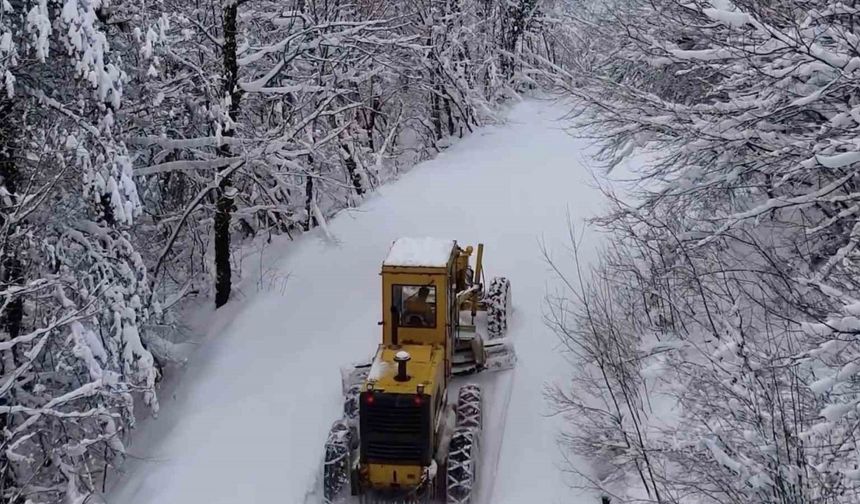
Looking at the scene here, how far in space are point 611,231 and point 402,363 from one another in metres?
3.83

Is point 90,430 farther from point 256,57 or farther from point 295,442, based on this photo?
point 256,57

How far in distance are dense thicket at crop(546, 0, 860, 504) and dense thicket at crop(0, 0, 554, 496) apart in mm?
5673

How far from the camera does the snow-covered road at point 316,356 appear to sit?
1091 centimetres

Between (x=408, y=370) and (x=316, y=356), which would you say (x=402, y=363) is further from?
(x=316, y=356)

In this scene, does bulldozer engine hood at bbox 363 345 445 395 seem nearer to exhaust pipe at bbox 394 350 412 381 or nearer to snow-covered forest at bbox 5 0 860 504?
exhaust pipe at bbox 394 350 412 381

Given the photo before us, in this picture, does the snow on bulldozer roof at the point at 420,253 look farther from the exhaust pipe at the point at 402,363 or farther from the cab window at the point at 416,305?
the exhaust pipe at the point at 402,363

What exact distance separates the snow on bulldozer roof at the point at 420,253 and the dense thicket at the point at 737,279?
197cm

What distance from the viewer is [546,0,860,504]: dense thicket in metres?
5.78

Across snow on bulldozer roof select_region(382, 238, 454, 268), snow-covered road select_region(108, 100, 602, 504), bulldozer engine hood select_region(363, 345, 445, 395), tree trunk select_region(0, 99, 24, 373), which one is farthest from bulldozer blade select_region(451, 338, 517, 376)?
tree trunk select_region(0, 99, 24, 373)

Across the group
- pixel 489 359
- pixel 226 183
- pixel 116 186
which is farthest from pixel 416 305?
pixel 226 183

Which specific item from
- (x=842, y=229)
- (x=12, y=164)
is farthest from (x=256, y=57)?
(x=842, y=229)

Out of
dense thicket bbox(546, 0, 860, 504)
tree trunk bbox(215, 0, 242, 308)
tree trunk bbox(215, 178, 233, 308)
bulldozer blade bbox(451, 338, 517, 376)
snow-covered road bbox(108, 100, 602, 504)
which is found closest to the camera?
dense thicket bbox(546, 0, 860, 504)

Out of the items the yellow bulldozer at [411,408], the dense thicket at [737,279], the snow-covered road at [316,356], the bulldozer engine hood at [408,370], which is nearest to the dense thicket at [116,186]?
the snow-covered road at [316,356]

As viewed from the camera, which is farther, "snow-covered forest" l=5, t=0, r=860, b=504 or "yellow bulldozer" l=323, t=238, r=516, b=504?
"yellow bulldozer" l=323, t=238, r=516, b=504
